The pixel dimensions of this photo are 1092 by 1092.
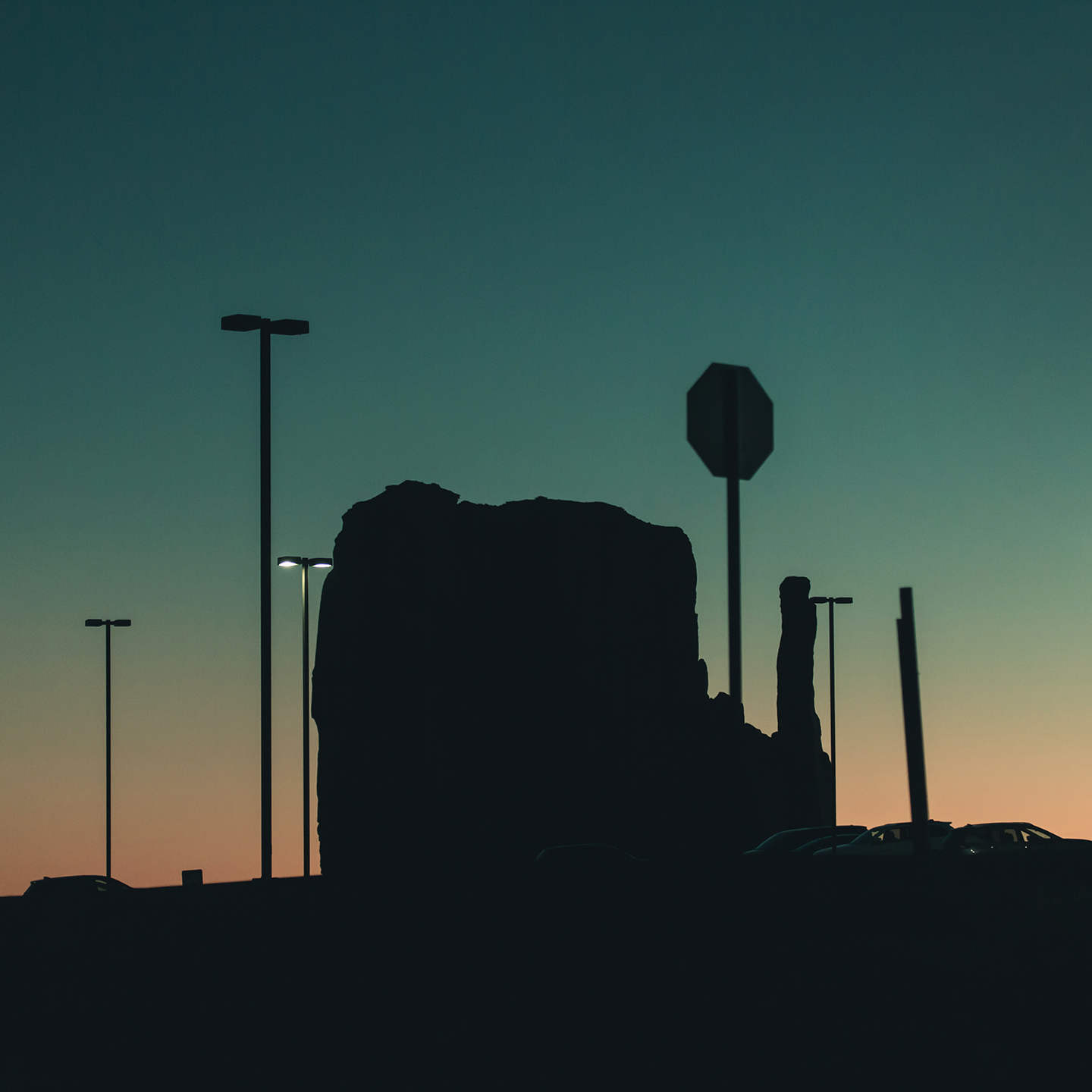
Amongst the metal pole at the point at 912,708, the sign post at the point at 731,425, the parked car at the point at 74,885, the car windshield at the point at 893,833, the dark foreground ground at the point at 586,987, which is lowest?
the parked car at the point at 74,885

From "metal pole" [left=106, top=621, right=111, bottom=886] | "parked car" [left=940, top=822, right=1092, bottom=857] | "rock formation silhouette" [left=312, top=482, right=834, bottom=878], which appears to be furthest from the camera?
"rock formation silhouette" [left=312, top=482, right=834, bottom=878]

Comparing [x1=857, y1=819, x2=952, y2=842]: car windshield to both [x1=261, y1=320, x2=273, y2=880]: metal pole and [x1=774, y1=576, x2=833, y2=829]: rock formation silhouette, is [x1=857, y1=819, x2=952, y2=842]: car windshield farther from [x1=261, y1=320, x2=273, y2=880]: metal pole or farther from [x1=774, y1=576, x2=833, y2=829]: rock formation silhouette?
[x1=774, y1=576, x2=833, y2=829]: rock formation silhouette

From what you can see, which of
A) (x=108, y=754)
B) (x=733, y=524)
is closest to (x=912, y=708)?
(x=733, y=524)

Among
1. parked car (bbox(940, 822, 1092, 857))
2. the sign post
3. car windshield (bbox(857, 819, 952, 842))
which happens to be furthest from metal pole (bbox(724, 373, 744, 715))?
car windshield (bbox(857, 819, 952, 842))

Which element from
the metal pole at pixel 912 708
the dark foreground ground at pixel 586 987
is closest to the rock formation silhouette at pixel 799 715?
the dark foreground ground at pixel 586 987

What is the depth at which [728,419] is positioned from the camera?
29.6ft

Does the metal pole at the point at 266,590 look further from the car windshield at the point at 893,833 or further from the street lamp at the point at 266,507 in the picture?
the car windshield at the point at 893,833

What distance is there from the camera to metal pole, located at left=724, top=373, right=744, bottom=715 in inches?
332

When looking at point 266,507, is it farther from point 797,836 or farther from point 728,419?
point 797,836

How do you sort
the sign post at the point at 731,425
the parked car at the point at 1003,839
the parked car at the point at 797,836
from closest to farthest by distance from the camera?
1. the sign post at the point at 731,425
2. the parked car at the point at 1003,839
3. the parked car at the point at 797,836

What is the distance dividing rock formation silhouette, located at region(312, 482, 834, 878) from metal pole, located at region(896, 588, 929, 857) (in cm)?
8512

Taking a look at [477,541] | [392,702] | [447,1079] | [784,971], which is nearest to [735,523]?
[784,971]

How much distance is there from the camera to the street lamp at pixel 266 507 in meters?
23.0

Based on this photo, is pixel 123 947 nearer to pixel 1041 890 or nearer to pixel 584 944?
pixel 584 944
